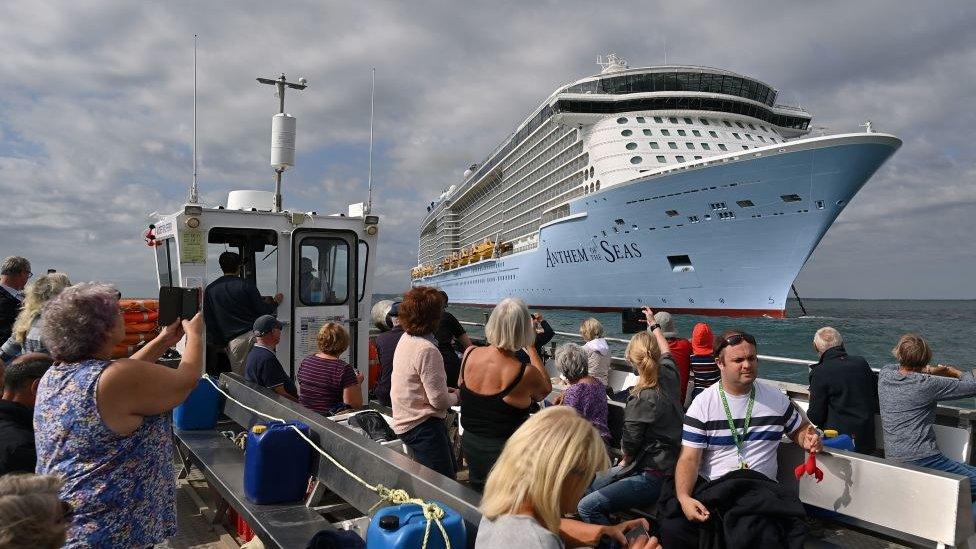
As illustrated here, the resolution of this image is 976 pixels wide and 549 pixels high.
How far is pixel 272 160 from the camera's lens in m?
6.61

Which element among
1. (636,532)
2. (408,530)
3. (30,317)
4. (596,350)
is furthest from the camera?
(596,350)

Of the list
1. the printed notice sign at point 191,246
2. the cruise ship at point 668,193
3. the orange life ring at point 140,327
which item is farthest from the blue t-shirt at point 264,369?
the cruise ship at point 668,193

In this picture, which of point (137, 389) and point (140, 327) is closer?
point (137, 389)

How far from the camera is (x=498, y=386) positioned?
3.03 metres

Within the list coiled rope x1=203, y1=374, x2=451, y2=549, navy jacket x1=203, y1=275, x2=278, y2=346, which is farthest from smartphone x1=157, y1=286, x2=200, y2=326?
navy jacket x1=203, y1=275, x2=278, y2=346

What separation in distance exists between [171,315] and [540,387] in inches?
69.1

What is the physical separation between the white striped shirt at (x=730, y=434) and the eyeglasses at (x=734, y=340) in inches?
8.1

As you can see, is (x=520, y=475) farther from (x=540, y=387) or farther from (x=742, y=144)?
(x=742, y=144)

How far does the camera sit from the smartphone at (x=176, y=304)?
2.66m

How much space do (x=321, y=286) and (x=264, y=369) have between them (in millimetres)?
1950

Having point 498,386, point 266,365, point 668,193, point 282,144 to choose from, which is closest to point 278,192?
point 282,144

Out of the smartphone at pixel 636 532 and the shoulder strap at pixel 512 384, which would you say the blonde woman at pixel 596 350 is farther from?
the smartphone at pixel 636 532

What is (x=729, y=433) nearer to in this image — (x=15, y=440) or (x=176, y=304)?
(x=176, y=304)

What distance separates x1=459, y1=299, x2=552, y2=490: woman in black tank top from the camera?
3.02 meters
